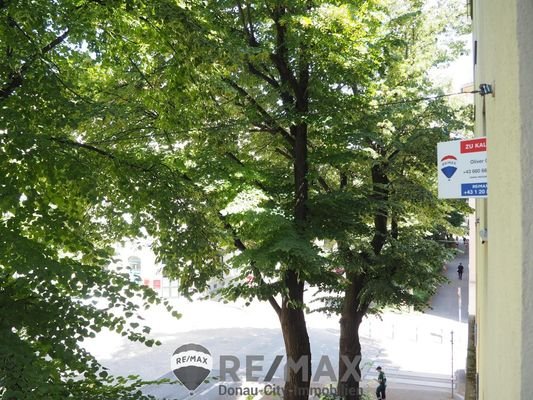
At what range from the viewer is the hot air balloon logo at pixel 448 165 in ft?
18.0

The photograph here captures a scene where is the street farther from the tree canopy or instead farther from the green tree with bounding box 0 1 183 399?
the green tree with bounding box 0 1 183 399

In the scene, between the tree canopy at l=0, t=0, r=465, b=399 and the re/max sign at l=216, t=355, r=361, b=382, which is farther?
the re/max sign at l=216, t=355, r=361, b=382

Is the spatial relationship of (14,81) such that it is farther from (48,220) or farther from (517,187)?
(517,187)

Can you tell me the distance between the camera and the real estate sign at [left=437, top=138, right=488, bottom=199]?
17.1 ft

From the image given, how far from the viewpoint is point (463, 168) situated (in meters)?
5.39

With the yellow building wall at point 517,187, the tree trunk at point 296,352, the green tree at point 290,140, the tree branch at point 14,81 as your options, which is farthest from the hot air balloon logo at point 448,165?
the tree trunk at point 296,352

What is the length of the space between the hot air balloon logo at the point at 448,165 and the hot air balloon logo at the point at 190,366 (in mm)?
6227

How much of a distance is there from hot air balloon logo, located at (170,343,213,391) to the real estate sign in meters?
6.20

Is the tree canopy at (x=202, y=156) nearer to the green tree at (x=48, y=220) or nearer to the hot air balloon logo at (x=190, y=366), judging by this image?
the green tree at (x=48, y=220)

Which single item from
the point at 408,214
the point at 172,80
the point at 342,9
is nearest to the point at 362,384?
the point at 408,214

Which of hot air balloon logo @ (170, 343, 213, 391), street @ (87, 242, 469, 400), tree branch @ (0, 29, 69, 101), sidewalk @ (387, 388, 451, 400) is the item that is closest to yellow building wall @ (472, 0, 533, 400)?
tree branch @ (0, 29, 69, 101)

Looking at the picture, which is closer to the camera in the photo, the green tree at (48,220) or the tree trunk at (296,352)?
the green tree at (48,220)

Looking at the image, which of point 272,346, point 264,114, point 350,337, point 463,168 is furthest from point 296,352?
point 272,346

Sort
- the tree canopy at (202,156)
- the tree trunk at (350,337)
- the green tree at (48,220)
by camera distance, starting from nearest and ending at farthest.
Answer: the green tree at (48,220) < the tree canopy at (202,156) < the tree trunk at (350,337)
